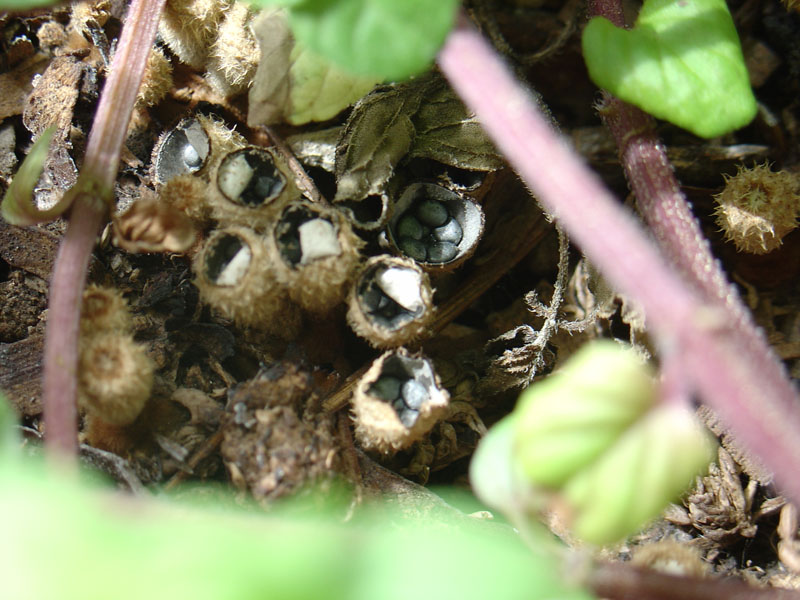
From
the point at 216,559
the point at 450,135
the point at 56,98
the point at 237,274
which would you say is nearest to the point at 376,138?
the point at 450,135

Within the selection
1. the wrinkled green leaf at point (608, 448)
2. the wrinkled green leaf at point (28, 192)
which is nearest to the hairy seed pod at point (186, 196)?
the wrinkled green leaf at point (28, 192)

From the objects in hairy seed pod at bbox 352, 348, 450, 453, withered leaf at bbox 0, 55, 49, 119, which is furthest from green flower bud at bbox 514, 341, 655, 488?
withered leaf at bbox 0, 55, 49, 119

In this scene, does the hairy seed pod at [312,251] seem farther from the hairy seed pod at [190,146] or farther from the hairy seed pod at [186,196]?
the hairy seed pod at [190,146]

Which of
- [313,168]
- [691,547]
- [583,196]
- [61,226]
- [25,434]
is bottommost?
[691,547]

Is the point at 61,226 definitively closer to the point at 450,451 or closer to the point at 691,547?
the point at 450,451

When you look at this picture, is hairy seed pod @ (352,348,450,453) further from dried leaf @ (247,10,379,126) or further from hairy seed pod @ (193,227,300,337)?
dried leaf @ (247,10,379,126)

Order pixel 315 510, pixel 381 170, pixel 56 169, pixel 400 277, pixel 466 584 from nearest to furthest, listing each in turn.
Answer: pixel 466 584
pixel 315 510
pixel 400 277
pixel 381 170
pixel 56 169

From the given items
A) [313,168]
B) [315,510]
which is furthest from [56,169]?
[315,510]
